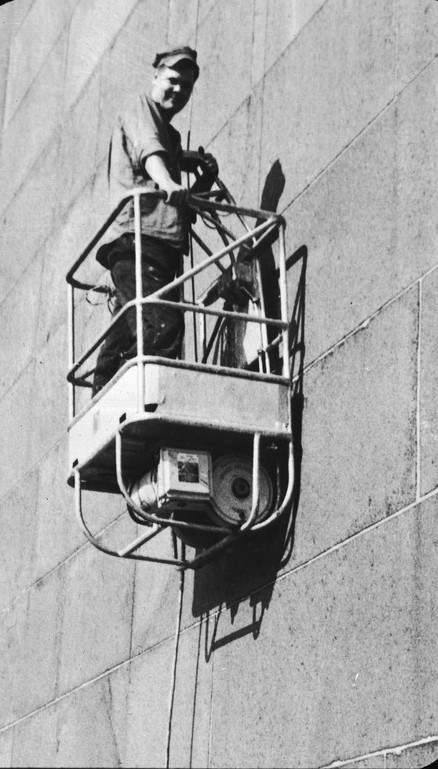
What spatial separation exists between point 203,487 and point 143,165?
2095 millimetres

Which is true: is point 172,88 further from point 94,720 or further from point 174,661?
point 94,720

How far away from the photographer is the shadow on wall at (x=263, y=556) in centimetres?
953

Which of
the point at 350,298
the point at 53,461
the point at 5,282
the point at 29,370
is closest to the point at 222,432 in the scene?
the point at 350,298

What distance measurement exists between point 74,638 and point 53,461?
1.77 m

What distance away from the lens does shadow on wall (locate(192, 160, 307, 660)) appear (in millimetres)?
9530

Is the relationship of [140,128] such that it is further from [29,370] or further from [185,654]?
[29,370]

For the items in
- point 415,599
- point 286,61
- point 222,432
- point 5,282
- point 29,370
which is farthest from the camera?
point 5,282

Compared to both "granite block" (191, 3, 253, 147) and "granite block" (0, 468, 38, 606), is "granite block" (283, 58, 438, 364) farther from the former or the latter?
"granite block" (0, 468, 38, 606)

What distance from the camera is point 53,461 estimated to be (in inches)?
522

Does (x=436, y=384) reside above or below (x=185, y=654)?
above

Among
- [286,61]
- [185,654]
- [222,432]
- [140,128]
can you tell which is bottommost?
[185,654]

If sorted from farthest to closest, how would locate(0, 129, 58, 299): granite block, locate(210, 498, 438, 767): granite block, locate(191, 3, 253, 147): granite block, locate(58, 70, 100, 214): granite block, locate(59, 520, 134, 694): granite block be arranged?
locate(0, 129, 58, 299): granite block
locate(58, 70, 100, 214): granite block
locate(191, 3, 253, 147): granite block
locate(59, 520, 134, 694): granite block
locate(210, 498, 438, 767): granite block

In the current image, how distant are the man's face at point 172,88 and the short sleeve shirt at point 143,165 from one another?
7 centimetres

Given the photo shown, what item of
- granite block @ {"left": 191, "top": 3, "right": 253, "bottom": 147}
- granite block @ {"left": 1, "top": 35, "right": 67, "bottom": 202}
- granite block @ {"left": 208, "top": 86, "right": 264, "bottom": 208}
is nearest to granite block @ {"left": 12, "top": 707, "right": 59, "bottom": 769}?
granite block @ {"left": 208, "top": 86, "right": 264, "bottom": 208}
